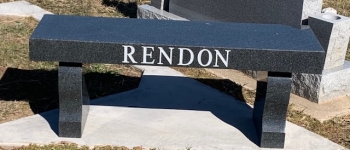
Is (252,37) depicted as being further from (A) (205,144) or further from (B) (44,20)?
(B) (44,20)

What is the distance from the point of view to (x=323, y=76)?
5.88 metres

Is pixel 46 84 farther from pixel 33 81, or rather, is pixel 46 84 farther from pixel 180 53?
pixel 180 53

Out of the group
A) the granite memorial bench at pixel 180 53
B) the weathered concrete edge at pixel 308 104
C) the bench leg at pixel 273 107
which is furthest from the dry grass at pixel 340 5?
the bench leg at pixel 273 107

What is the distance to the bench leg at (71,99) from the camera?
189 inches

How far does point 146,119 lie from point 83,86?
0.62 metres

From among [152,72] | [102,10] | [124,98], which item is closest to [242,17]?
[152,72]

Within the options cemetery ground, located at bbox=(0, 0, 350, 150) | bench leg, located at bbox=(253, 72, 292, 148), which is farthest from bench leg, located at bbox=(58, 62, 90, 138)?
bench leg, located at bbox=(253, 72, 292, 148)

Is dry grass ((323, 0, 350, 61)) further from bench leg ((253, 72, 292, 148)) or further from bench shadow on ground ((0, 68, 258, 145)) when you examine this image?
bench leg ((253, 72, 292, 148))

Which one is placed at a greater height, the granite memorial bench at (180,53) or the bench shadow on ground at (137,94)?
the granite memorial bench at (180,53)

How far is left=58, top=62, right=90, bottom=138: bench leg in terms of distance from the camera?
15.7 ft

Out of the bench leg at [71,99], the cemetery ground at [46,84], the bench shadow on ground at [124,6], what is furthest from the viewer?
the bench shadow on ground at [124,6]

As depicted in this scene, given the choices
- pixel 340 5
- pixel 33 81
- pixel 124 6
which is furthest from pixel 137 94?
pixel 340 5

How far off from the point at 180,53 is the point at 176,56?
0.11 ft

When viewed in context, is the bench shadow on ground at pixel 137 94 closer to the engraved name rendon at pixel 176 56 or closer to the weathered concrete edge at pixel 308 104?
the weathered concrete edge at pixel 308 104
